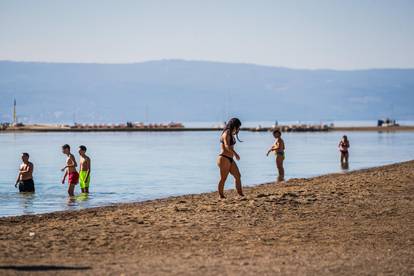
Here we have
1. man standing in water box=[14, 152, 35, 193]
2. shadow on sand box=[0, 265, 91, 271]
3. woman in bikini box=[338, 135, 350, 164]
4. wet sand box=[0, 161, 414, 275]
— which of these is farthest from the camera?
woman in bikini box=[338, 135, 350, 164]

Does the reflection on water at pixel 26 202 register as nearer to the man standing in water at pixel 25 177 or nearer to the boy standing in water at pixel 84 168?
the man standing in water at pixel 25 177

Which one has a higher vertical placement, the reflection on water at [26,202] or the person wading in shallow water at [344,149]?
the person wading in shallow water at [344,149]

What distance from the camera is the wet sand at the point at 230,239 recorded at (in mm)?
9070

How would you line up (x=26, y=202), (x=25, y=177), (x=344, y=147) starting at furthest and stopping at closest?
(x=344, y=147) → (x=25, y=177) → (x=26, y=202)

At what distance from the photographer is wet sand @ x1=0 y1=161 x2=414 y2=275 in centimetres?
907

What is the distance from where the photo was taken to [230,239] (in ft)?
36.9

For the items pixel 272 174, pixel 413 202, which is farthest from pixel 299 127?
pixel 413 202

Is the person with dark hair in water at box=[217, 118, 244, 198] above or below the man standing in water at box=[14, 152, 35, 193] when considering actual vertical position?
above

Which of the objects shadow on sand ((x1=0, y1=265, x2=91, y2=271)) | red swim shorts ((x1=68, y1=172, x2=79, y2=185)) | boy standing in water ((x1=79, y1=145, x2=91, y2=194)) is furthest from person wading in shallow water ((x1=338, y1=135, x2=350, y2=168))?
shadow on sand ((x1=0, y1=265, x2=91, y2=271))

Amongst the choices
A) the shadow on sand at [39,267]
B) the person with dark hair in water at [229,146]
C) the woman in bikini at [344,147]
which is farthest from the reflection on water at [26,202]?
the woman in bikini at [344,147]

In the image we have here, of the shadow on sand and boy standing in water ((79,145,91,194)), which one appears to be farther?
boy standing in water ((79,145,91,194))

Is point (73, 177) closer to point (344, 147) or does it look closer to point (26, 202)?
point (26, 202)

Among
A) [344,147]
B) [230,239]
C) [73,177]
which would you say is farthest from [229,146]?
[344,147]

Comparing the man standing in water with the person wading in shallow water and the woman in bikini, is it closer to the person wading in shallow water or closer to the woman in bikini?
the woman in bikini
